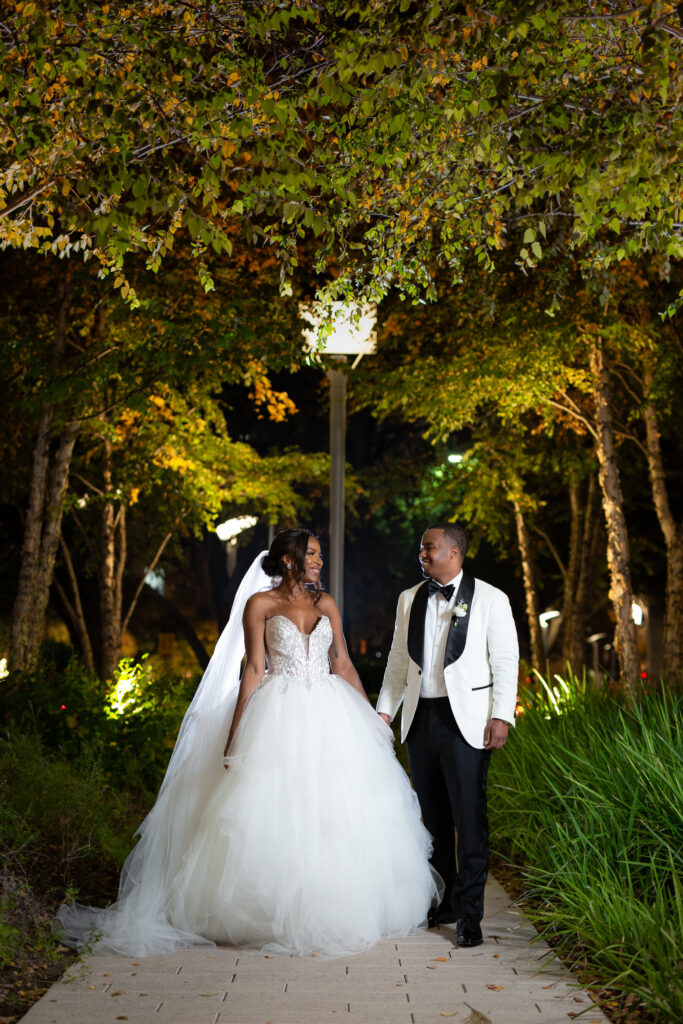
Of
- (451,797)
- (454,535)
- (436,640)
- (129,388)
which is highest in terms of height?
(129,388)

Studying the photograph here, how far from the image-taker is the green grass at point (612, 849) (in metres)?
5.36

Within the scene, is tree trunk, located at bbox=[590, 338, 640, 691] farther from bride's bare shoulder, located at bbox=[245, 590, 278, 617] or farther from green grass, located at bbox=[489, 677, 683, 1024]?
bride's bare shoulder, located at bbox=[245, 590, 278, 617]

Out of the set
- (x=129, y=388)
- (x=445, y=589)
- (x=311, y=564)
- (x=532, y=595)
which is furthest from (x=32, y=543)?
(x=532, y=595)

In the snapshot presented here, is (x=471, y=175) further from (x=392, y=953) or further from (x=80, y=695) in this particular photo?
(x=80, y=695)

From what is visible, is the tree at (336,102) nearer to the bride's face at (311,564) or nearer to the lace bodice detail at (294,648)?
the bride's face at (311,564)

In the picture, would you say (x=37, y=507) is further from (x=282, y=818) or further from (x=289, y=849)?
(x=289, y=849)

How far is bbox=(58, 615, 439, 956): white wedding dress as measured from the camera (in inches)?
245

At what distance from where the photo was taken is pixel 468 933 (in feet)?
20.7

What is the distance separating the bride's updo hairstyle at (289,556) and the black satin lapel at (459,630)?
2.84 ft

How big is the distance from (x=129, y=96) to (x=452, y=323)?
1123 centimetres

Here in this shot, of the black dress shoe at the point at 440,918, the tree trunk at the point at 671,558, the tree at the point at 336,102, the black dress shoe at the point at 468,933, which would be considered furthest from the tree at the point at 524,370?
the black dress shoe at the point at 468,933

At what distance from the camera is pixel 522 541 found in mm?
22859

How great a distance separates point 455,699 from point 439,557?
2.69ft

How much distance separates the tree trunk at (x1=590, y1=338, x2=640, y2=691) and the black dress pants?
338 inches
